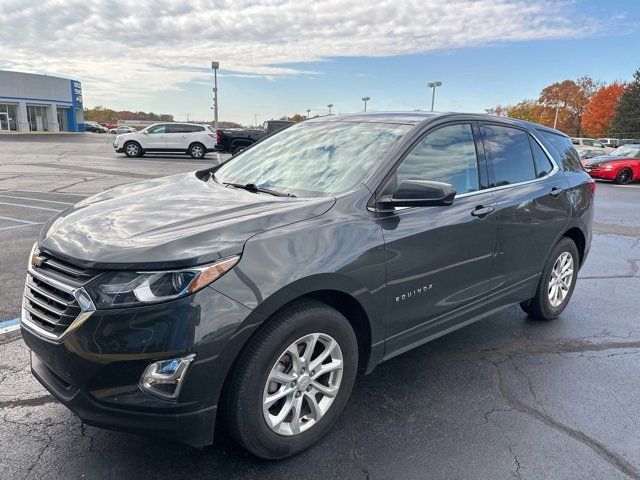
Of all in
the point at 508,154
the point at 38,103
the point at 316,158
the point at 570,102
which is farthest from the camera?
the point at 570,102

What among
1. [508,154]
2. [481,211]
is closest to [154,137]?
[508,154]

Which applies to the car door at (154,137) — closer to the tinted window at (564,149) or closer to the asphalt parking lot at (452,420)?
the asphalt parking lot at (452,420)

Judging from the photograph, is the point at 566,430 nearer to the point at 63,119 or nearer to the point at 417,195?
the point at 417,195

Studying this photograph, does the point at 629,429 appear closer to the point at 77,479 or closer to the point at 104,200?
the point at 77,479

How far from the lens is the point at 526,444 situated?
282 cm

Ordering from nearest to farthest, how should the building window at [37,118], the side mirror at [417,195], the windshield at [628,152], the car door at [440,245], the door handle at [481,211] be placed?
1. the side mirror at [417,195]
2. the car door at [440,245]
3. the door handle at [481,211]
4. the windshield at [628,152]
5. the building window at [37,118]

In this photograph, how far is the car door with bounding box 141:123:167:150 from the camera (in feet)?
77.8

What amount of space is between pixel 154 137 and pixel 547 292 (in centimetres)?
2235

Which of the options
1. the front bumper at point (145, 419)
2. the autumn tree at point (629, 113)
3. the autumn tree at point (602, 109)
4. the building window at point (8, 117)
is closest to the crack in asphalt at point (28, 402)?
the front bumper at point (145, 419)

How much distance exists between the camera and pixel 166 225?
2514 millimetres

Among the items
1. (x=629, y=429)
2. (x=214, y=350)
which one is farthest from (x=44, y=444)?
(x=629, y=429)

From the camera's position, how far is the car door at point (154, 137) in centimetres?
2372

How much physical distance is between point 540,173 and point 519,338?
142cm

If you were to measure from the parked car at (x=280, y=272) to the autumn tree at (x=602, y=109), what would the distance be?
257 ft
